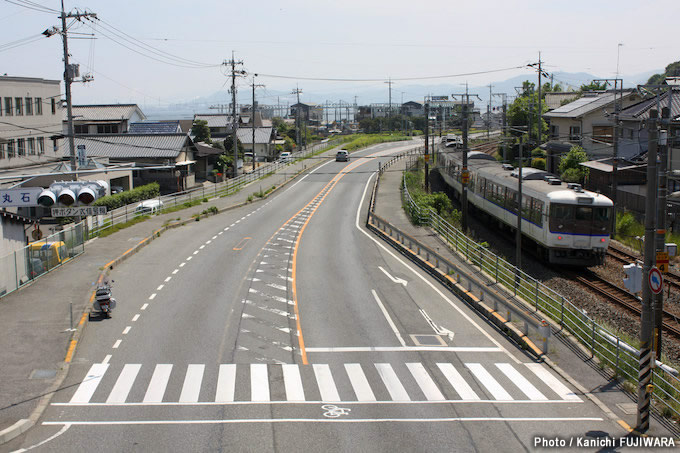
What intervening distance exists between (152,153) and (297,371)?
1816 inches

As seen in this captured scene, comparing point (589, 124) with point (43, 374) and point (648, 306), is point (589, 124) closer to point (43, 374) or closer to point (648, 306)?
point (648, 306)

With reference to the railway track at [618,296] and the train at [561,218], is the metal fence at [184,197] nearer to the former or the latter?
the train at [561,218]

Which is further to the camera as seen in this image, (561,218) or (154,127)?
(154,127)

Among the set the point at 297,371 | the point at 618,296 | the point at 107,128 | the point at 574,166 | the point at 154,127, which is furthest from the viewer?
the point at 107,128

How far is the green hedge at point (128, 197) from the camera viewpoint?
136ft

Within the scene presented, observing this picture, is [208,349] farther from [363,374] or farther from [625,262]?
[625,262]

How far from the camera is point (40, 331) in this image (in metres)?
17.6

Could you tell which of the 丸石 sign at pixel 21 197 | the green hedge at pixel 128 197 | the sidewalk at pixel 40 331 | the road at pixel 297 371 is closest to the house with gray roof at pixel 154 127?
the green hedge at pixel 128 197

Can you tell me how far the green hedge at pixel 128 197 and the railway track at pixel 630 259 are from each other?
96.4ft

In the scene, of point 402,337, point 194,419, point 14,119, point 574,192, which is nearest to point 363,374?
point 402,337

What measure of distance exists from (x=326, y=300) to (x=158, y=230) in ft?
52.1

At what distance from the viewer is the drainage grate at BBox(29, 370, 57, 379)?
14531 millimetres

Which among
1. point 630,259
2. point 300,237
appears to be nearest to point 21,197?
point 300,237

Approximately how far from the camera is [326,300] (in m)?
21.9
